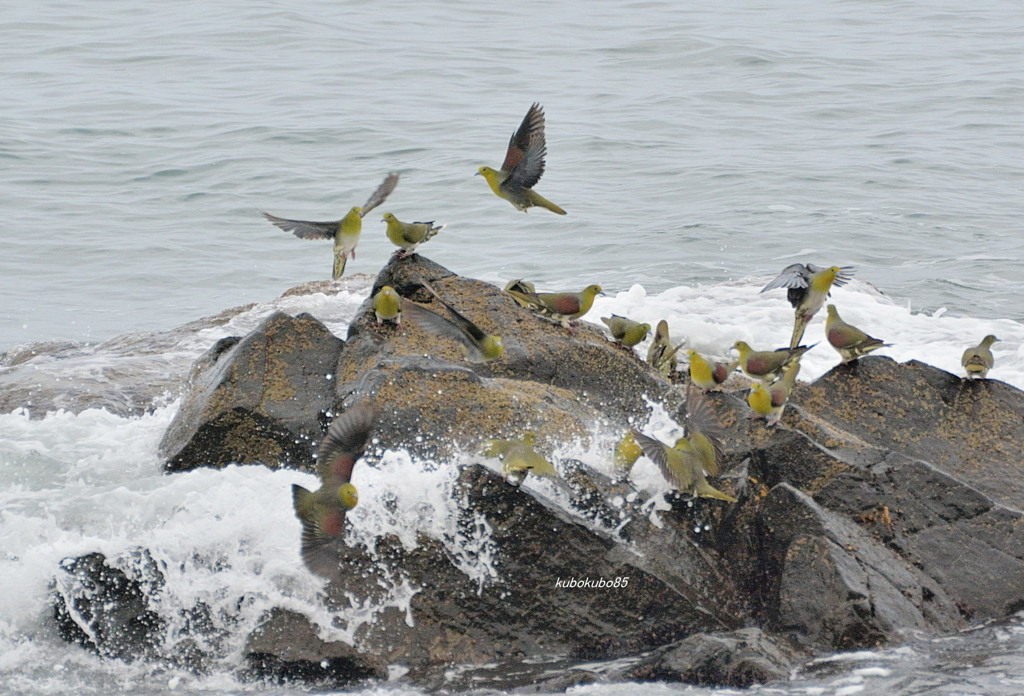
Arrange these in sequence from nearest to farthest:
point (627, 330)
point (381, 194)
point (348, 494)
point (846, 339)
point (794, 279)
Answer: point (348, 494) → point (846, 339) → point (794, 279) → point (381, 194) → point (627, 330)

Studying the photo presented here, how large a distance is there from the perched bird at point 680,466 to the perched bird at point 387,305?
1608 mm

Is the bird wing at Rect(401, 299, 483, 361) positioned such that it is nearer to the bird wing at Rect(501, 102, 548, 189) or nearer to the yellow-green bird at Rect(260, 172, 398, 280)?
the yellow-green bird at Rect(260, 172, 398, 280)

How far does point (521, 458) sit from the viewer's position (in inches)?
207

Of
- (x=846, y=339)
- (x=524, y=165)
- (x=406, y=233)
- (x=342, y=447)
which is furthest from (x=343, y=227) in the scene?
(x=846, y=339)

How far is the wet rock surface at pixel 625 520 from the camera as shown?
508 cm

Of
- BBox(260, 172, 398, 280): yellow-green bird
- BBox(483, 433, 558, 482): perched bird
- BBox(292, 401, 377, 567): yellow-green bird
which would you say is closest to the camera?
BBox(292, 401, 377, 567): yellow-green bird

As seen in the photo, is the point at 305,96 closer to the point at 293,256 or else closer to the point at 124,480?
the point at 293,256

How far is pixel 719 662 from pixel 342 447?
5.85 ft

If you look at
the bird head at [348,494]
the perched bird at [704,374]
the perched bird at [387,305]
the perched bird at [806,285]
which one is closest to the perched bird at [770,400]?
the perched bird at [704,374]

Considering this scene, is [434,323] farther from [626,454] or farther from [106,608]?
[106,608]

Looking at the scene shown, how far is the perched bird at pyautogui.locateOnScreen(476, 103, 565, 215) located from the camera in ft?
21.7

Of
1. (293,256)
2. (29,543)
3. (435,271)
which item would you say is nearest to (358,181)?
(293,256)

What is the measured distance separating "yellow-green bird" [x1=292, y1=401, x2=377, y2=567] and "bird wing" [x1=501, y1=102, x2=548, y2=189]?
2.07 meters

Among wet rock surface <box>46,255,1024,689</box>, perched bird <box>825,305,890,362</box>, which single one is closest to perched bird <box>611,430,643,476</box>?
wet rock surface <box>46,255,1024,689</box>
